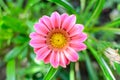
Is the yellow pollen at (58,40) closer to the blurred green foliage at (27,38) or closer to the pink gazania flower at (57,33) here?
the pink gazania flower at (57,33)

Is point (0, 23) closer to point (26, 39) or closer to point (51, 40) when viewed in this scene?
point (26, 39)

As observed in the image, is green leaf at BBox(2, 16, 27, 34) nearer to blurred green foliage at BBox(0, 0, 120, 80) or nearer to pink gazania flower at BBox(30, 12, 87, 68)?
blurred green foliage at BBox(0, 0, 120, 80)

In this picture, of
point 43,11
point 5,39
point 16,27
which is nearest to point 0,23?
point 16,27

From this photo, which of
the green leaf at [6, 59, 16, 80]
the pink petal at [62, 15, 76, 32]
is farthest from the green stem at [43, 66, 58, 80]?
the green leaf at [6, 59, 16, 80]

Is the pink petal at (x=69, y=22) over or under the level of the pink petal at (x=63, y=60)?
over

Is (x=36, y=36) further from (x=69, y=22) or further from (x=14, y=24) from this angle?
(x=14, y=24)

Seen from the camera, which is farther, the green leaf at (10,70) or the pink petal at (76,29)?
the green leaf at (10,70)

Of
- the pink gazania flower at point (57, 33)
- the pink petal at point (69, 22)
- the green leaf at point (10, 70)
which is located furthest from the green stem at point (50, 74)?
the green leaf at point (10, 70)
